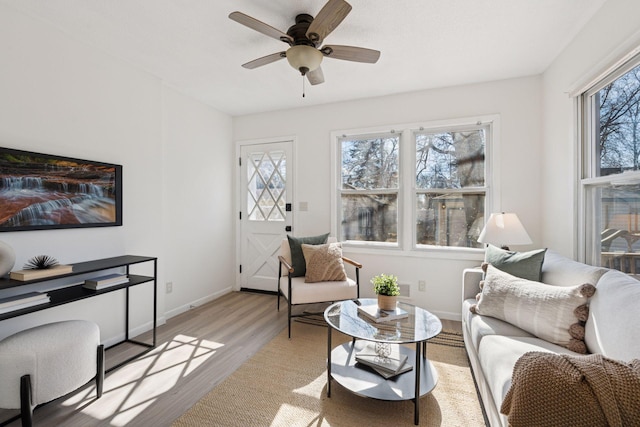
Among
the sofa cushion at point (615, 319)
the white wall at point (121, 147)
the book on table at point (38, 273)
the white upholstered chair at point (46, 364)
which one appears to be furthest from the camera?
the white wall at point (121, 147)

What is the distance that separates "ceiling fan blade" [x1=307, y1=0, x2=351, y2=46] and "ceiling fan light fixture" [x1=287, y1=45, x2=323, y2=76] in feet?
0.24

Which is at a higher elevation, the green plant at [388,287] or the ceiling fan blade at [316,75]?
the ceiling fan blade at [316,75]

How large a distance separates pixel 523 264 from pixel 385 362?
1.21m

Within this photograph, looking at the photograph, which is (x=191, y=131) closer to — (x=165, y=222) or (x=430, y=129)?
(x=165, y=222)

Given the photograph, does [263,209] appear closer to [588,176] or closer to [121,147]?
[121,147]

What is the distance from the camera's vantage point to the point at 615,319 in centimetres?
138

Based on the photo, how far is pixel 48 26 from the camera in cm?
217

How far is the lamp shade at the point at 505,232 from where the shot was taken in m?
2.52

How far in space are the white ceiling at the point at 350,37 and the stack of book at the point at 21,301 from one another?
1.89 meters

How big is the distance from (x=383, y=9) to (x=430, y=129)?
165 cm

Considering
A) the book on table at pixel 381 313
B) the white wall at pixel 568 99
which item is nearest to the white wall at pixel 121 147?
the book on table at pixel 381 313

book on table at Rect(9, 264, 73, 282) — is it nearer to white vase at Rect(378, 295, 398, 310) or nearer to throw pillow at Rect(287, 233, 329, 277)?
throw pillow at Rect(287, 233, 329, 277)

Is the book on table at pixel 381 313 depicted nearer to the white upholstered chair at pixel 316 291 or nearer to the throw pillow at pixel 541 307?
the throw pillow at pixel 541 307

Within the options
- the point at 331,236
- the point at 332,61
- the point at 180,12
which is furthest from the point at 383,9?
the point at 331,236
